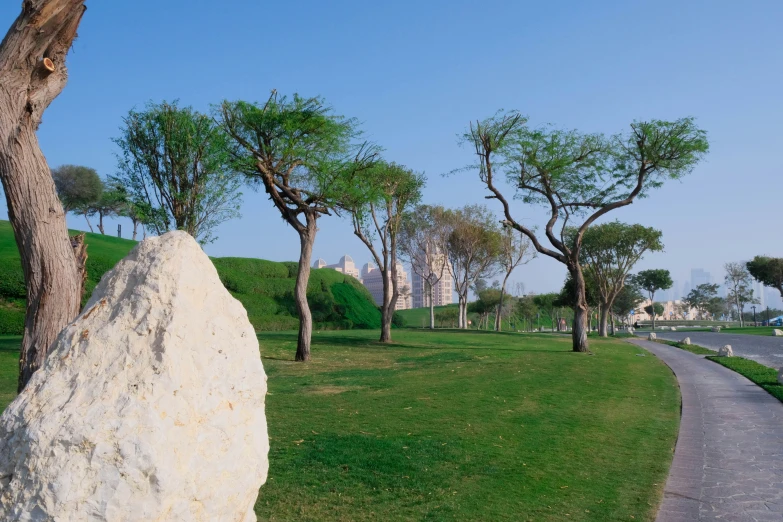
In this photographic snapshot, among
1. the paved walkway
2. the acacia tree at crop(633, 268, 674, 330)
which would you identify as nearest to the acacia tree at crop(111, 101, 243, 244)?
the paved walkway

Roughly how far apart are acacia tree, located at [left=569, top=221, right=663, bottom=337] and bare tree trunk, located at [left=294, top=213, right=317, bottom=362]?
2888cm

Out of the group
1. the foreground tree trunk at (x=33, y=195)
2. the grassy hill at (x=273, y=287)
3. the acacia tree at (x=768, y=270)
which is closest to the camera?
the foreground tree trunk at (x=33, y=195)

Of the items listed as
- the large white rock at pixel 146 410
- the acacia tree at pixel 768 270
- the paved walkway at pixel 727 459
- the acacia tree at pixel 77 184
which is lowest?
the paved walkway at pixel 727 459

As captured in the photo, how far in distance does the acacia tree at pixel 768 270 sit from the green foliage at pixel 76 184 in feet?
190

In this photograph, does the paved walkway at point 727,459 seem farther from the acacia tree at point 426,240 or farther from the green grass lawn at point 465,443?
the acacia tree at point 426,240

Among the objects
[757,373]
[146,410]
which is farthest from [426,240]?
[146,410]

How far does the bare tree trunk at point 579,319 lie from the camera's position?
81.9 ft

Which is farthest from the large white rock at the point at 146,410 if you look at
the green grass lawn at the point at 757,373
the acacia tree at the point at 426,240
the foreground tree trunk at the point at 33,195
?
the acacia tree at the point at 426,240

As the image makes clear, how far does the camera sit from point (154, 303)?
13.0 ft

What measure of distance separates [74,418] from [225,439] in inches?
33.5

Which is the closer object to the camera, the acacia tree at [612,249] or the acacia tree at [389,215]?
the acacia tree at [389,215]

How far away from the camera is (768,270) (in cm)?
5250

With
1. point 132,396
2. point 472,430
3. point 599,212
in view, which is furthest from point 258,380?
point 599,212

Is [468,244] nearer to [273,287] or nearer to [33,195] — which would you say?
[273,287]
